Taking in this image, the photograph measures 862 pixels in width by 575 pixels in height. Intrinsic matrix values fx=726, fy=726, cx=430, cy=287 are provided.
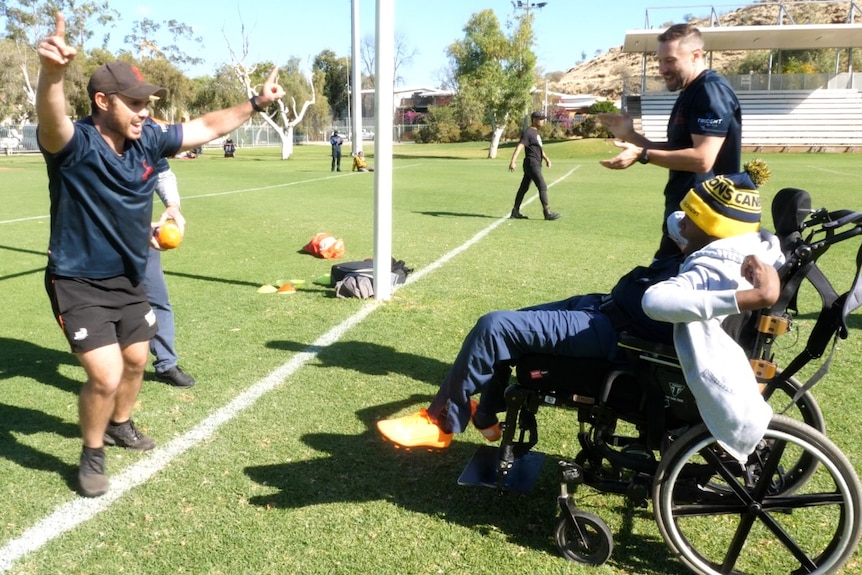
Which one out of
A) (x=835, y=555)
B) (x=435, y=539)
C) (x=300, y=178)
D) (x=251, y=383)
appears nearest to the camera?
(x=835, y=555)

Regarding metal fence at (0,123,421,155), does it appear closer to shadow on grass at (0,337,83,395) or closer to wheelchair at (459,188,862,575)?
shadow on grass at (0,337,83,395)

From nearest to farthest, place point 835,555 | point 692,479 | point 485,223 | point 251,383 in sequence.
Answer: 1. point 835,555
2. point 692,479
3. point 251,383
4. point 485,223

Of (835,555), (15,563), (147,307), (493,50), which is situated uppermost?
(493,50)

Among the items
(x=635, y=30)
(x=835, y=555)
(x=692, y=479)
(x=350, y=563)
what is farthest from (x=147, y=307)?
(x=635, y=30)

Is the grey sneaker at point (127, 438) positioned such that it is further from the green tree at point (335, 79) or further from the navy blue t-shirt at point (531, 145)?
the green tree at point (335, 79)

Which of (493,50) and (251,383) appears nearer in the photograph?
(251,383)

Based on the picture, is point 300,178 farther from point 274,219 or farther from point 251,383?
point 251,383

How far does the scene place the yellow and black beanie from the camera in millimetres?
2680

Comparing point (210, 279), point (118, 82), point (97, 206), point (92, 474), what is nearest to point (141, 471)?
point (92, 474)

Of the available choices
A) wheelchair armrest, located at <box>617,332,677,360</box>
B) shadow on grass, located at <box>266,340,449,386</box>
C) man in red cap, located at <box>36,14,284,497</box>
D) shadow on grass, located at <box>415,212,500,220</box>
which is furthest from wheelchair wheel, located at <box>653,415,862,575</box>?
shadow on grass, located at <box>415,212,500,220</box>

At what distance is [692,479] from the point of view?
9.52ft

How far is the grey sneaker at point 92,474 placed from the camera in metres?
3.44

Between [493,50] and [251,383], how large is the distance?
1877 inches

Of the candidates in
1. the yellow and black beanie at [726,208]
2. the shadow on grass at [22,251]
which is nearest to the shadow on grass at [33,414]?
the yellow and black beanie at [726,208]
